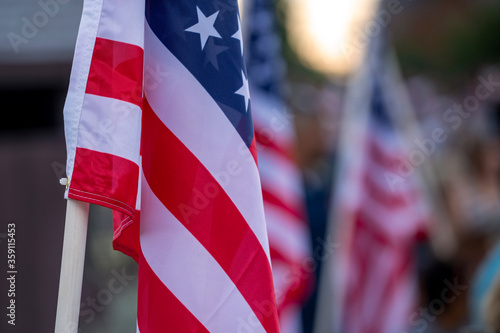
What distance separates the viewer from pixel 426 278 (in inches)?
321

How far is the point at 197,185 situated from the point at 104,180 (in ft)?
1.18

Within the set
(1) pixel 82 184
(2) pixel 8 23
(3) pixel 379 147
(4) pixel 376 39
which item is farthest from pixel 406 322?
(1) pixel 82 184

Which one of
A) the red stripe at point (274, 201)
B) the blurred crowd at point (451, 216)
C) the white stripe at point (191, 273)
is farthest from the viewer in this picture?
the blurred crowd at point (451, 216)

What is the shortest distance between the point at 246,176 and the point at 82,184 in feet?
1.82

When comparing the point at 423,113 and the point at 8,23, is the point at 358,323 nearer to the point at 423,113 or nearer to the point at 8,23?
the point at 8,23

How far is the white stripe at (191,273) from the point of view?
223 centimetres

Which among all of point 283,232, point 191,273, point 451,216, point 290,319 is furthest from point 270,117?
point 451,216

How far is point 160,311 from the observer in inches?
88.2

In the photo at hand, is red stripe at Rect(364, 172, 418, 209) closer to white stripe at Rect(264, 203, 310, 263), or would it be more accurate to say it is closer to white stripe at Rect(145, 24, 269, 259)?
white stripe at Rect(264, 203, 310, 263)

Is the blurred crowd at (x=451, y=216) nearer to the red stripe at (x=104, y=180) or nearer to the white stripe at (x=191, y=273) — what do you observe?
the white stripe at (x=191, y=273)

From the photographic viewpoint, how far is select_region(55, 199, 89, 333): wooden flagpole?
1.87m

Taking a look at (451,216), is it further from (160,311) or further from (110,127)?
(110,127)

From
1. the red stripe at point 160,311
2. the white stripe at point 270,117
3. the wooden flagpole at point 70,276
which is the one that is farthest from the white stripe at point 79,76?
the white stripe at point 270,117

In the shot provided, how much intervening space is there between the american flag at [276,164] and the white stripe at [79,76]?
3.12 m
